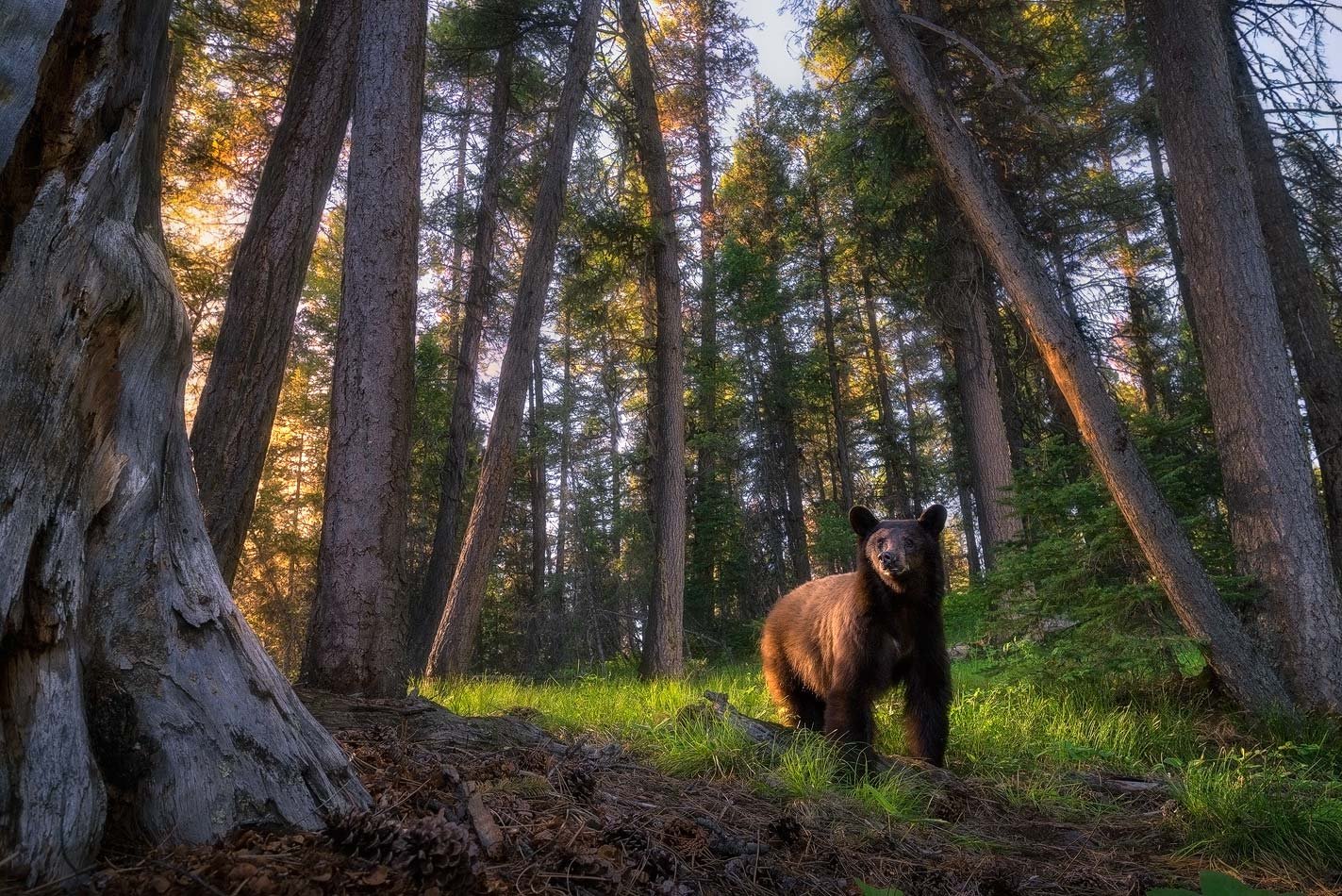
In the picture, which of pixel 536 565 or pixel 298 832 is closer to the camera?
pixel 298 832

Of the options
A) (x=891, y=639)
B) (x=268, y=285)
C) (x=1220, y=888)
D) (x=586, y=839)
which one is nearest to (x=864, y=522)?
(x=891, y=639)

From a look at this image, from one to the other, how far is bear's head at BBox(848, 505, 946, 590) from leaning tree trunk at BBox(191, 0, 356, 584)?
4.63 m

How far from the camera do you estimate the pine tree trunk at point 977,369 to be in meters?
13.3

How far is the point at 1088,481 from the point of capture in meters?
7.88

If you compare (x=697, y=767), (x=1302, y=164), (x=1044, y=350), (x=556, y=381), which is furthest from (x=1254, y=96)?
(x=556, y=381)

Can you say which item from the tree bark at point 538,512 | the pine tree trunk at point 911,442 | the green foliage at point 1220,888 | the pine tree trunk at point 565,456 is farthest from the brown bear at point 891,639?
the pine tree trunk at point 565,456

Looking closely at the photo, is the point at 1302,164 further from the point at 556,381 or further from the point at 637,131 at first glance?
the point at 556,381

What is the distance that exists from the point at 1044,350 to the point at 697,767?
17.0ft

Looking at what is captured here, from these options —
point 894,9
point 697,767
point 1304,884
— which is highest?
point 894,9

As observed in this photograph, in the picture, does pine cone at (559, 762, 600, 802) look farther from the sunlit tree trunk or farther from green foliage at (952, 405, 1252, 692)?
the sunlit tree trunk

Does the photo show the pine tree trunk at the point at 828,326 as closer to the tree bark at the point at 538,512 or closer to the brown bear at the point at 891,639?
the tree bark at the point at 538,512

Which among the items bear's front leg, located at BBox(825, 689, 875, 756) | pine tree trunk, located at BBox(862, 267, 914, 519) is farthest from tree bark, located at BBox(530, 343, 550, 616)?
bear's front leg, located at BBox(825, 689, 875, 756)

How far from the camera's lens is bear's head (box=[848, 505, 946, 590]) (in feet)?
18.8

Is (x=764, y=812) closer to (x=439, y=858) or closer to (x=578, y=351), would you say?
(x=439, y=858)
